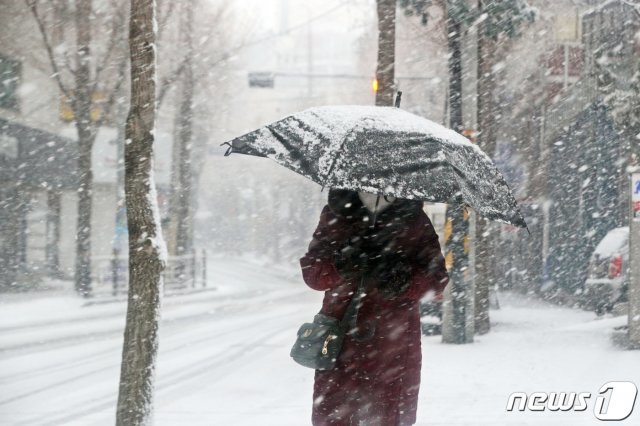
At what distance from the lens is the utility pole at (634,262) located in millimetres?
10171

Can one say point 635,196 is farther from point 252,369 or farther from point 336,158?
point 336,158

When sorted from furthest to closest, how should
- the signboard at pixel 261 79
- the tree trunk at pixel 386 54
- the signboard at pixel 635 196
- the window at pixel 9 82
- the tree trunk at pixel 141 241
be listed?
the signboard at pixel 261 79 < the window at pixel 9 82 < the tree trunk at pixel 386 54 < the signboard at pixel 635 196 < the tree trunk at pixel 141 241

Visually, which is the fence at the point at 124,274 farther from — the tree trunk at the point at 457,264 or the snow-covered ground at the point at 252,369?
the tree trunk at the point at 457,264

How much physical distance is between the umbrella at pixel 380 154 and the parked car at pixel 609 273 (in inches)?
379

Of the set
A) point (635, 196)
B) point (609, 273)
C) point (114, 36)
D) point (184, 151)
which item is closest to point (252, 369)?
point (635, 196)

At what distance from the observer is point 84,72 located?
21.3 meters

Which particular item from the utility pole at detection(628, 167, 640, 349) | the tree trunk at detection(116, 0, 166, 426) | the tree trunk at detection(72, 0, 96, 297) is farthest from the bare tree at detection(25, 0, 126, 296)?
the tree trunk at detection(116, 0, 166, 426)

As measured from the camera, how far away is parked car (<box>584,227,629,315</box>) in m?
13.6

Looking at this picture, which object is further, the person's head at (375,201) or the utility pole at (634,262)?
the utility pole at (634,262)

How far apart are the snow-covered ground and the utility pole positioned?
0.31 metres

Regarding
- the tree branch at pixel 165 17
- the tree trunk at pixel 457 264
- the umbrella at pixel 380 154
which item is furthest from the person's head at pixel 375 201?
the tree branch at pixel 165 17

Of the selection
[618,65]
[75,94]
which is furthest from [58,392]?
[75,94]

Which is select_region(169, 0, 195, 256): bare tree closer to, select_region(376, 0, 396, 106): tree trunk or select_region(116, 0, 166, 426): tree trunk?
select_region(376, 0, 396, 106): tree trunk

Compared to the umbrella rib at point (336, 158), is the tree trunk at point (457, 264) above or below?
below
